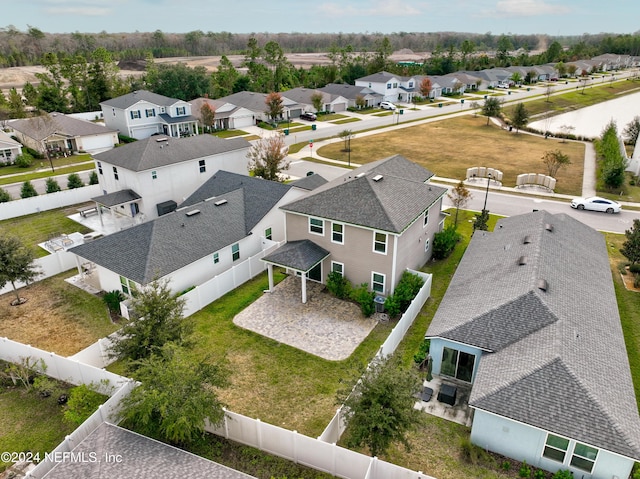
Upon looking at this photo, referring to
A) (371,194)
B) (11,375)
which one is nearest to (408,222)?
(371,194)

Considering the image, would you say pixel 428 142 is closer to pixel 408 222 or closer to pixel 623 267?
pixel 623 267

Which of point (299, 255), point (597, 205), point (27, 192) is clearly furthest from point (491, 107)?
point (27, 192)

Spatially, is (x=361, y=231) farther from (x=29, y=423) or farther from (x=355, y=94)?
(x=355, y=94)

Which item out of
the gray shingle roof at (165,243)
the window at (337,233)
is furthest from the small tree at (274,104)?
the window at (337,233)

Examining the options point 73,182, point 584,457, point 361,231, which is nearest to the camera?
point 584,457

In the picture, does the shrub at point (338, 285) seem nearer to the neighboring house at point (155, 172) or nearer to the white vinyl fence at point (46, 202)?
the neighboring house at point (155, 172)
